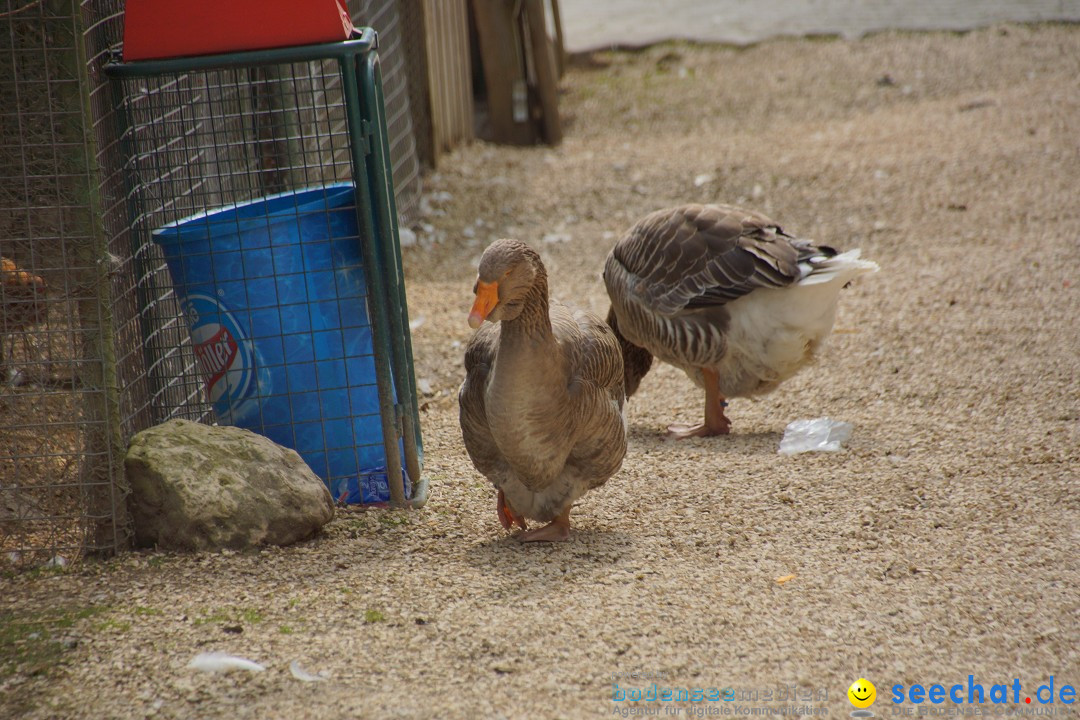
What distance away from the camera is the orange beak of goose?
3525mm

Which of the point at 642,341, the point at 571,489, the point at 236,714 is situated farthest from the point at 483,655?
the point at 642,341

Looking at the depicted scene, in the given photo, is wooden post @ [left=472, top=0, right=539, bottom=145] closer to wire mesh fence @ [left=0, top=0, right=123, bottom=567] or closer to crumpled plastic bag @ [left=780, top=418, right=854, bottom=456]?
crumpled plastic bag @ [left=780, top=418, right=854, bottom=456]

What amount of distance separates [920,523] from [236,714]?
2.84m

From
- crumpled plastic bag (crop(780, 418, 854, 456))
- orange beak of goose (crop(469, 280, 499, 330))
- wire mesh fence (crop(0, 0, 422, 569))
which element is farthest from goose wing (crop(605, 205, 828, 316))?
wire mesh fence (crop(0, 0, 422, 569))

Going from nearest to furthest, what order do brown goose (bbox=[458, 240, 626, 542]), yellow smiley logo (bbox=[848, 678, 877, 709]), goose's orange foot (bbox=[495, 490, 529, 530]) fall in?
yellow smiley logo (bbox=[848, 678, 877, 709]) < brown goose (bbox=[458, 240, 626, 542]) < goose's orange foot (bbox=[495, 490, 529, 530])

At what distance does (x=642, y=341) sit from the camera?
5.78 m

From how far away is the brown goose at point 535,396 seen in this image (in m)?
3.66

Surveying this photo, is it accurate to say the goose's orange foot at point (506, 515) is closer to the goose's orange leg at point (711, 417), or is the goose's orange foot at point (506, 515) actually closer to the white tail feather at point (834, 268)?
the goose's orange leg at point (711, 417)

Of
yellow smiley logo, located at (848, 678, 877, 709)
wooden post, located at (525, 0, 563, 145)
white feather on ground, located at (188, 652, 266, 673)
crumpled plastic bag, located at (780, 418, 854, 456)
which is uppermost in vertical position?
wooden post, located at (525, 0, 563, 145)

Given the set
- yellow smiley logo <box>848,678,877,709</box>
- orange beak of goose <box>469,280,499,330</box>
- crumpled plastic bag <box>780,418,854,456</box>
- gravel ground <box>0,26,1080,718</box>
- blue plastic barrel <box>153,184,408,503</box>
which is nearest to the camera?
yellow smiley logo <box>848,678,877,709</box>

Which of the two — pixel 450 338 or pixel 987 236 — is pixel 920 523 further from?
pixel 987 236

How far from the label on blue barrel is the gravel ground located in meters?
0.72

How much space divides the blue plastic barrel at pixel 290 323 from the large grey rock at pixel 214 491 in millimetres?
356

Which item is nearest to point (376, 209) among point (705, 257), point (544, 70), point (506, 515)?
point (506, 515)
